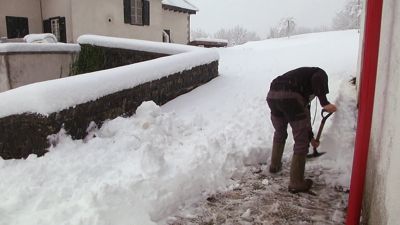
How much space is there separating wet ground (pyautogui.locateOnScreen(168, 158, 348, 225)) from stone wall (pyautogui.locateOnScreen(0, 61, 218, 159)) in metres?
1.92

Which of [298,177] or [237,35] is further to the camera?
[237,35]

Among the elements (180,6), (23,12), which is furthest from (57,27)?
(180,6)

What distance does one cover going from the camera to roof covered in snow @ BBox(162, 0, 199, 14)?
22533 mm

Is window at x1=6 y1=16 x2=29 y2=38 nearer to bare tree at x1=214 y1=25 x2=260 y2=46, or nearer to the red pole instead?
the red pole

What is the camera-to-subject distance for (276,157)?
14.0ft

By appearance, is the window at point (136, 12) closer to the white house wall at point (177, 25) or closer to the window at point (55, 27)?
the window at point (55, 27)

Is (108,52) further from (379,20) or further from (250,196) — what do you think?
(379,20)

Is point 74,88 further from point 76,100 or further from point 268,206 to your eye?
point 268,206

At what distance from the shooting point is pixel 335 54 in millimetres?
11500

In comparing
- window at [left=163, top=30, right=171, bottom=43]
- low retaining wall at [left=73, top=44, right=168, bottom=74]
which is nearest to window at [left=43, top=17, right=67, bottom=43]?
low retaining wall at [left=73, top=44, right=168, bottom=74]

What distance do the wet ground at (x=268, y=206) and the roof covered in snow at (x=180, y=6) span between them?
19.9 meters

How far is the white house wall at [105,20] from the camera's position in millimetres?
15586

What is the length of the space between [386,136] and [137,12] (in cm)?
1698

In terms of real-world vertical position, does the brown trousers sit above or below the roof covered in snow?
below
